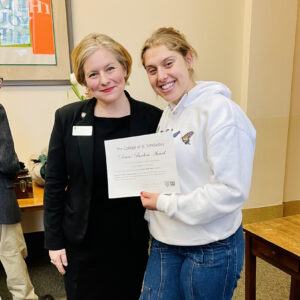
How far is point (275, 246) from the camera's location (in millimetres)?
1500

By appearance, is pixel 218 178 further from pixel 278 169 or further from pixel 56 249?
pixel 278 169

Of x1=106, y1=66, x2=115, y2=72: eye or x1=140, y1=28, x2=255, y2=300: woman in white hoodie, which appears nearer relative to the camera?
x1=140, y1=28, x2=255, y2=300: woman in white hoodie

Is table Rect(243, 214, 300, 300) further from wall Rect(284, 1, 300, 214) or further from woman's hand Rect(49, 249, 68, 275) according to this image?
wall Rect(284, 1, 300, 214)

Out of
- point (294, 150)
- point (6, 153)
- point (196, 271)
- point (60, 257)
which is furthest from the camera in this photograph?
point (294, 150)

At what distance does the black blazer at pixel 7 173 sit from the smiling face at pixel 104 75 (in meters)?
0.93

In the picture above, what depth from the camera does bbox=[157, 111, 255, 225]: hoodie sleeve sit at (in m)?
0.94

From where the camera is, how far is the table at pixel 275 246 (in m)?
1.44

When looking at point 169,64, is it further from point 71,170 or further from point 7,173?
point 7,173

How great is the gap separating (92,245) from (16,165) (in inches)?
34.3

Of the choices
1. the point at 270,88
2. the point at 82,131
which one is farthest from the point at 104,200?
the point at 270,88

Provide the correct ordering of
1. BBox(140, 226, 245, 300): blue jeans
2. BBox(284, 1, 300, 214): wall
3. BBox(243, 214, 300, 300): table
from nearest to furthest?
BBox(140, 226, 245, 300): blue jeans
BBox(243, 214, 300, 300): table
BBox(284, 1, 300, 214): wall

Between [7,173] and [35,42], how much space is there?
128cm

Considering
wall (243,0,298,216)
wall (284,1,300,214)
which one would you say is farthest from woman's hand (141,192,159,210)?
wall (284,1,300,214)

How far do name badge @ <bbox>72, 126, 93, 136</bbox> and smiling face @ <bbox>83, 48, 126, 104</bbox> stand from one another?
0.44 feet
